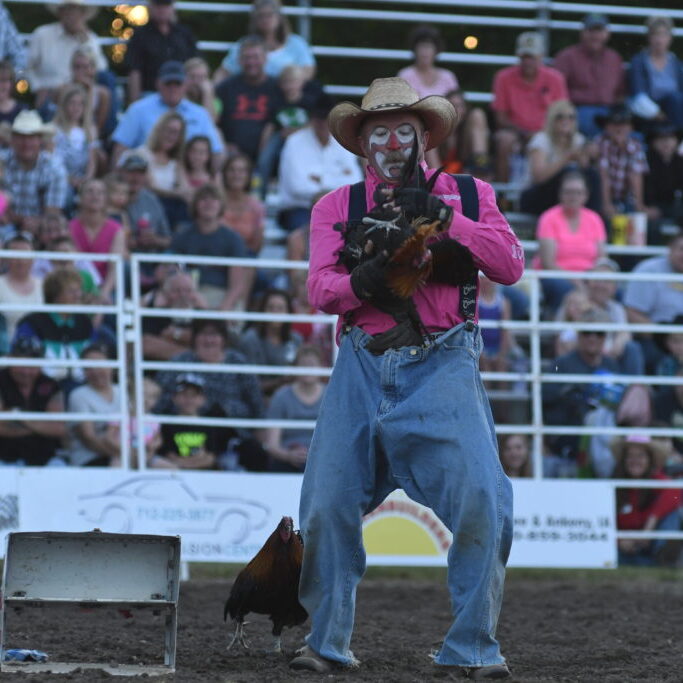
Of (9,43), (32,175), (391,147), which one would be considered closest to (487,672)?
(391,147)

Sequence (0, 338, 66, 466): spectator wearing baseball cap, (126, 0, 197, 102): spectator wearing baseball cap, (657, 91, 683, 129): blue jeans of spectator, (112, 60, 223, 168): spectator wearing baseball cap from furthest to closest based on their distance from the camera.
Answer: (657, 91, 683, 129): blue jeans of spectator, (126, 0, 197, 102): spectator wearing baseball cap, (112, 60, 223, 168): spectator wearing baseball cap, (0, 338, 66, 466): spectator wearing baseball cap

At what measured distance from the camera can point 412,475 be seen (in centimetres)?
535

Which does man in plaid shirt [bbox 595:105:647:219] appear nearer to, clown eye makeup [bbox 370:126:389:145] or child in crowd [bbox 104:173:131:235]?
child in crowd [bbox 104:173:131:235]

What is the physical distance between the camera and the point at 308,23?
1554 centimetres

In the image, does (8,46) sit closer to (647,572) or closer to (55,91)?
(55,91)

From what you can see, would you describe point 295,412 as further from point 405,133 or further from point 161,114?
point 405,133

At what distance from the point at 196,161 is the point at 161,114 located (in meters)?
0.75

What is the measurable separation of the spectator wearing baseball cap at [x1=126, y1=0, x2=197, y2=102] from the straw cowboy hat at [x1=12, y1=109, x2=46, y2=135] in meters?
1.78

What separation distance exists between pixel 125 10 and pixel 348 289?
37.6 ft

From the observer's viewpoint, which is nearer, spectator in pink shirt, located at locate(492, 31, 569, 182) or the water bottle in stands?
the water bottle in stands

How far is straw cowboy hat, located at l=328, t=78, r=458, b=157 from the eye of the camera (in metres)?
5.35

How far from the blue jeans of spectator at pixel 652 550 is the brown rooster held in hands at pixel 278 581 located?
4.96 meters

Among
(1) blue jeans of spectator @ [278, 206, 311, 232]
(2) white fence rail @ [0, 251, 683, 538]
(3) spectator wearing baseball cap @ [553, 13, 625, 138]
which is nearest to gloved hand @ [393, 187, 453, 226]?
(2) white fence rail @ [0, 251, 683, 538]

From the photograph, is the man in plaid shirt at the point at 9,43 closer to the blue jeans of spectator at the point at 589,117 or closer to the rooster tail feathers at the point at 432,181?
the blue jeans of spectator at the point at 589,117
